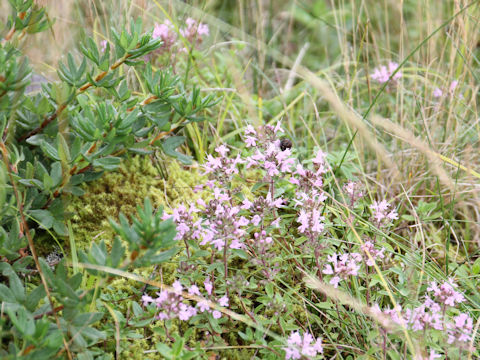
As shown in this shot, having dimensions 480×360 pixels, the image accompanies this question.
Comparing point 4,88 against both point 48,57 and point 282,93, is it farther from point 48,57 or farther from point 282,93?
point 282,93

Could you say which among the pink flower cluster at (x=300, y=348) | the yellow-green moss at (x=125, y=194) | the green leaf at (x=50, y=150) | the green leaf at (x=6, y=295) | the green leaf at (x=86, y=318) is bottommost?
the pink flower cluster at (x=300, y=348)

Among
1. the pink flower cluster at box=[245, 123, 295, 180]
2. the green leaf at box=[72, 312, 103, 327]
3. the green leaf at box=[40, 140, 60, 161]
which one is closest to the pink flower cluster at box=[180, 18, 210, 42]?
the pink flower cluster at box=[245, 123, 295, 180]

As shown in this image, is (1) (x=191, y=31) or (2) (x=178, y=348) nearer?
(2) (x=178, y=348)

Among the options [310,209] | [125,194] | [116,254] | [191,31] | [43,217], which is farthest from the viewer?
[191,31]

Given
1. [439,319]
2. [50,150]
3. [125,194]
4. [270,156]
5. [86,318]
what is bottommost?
[439,319]

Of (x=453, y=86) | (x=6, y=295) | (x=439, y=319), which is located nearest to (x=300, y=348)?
(x=439, y=319)

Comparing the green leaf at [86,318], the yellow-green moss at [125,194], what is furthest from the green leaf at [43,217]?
the green leaf at [86,318]

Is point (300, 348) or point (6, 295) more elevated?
point (6, 295)

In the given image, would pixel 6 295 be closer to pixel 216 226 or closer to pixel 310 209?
pixel 216 226

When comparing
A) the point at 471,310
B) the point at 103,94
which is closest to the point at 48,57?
the point at 103,94

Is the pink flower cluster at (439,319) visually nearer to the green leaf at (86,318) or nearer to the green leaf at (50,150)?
the green leaf at (86,318)

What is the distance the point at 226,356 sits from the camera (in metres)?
1.73

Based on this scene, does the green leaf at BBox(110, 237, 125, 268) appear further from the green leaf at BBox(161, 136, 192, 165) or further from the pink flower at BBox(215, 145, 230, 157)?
the green leaf at BBox(161, 136, 192, 165)

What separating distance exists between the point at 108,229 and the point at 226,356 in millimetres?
797
